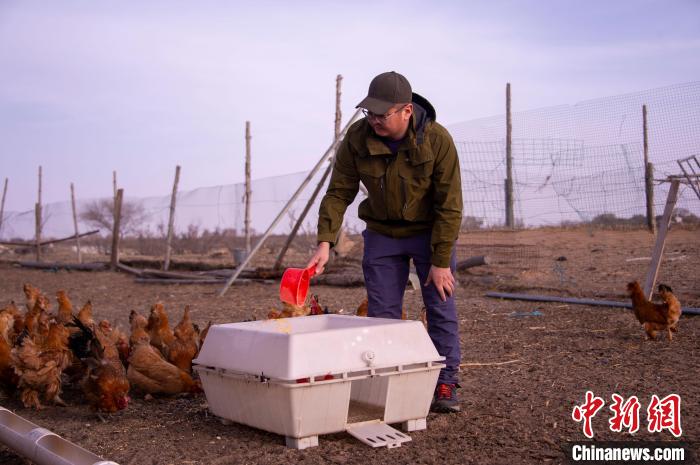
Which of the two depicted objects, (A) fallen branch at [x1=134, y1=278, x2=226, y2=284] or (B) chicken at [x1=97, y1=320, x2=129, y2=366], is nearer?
(B) chicken at [x1=97, y1=320, x2=129, y2=366]

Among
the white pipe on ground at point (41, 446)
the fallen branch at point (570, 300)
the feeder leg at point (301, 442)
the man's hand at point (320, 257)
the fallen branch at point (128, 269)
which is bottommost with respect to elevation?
the feeder leg at point (301, 442)

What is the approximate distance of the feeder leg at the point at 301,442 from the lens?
3473 millimetres

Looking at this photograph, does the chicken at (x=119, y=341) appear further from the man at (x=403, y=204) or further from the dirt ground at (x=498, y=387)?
the man at (x=403, y=204)

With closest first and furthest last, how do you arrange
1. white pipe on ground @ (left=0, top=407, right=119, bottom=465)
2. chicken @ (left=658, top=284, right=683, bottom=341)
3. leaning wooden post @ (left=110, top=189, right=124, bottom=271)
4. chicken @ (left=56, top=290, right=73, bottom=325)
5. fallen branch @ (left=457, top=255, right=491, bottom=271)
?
white pipe on ground @ (left=0, top=407, right=119, bottom=465), chicken @ (left=658, top=284, right=683, bottom=341), chicken @ (left=56, top=290, right=73, bottom=325), fallen branch @ (left=457, top=255, right=491, bottom=271), leaning wooden post @ (left=110, top=189, right=124, bottom=271)

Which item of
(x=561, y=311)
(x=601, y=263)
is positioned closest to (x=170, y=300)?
(x=561, y=311)

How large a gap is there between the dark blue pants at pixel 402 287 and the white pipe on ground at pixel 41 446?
5.83 feet

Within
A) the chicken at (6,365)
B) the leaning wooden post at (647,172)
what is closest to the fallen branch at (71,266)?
the leaning wooden post at (647,172)

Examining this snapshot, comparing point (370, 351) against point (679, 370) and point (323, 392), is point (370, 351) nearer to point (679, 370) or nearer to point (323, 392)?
point (323, 392)

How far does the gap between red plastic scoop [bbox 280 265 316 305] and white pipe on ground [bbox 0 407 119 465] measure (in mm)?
1299

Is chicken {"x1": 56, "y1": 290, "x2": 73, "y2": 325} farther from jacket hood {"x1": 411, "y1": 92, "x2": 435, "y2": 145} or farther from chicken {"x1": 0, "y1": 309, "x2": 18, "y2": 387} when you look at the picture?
jacket hood {"x1": 411, "y1": 92, "x2": 435, "y2": 145}

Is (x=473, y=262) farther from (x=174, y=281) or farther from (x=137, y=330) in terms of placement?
(x=137, y=330)

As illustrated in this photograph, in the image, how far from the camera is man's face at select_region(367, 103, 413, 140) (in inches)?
153

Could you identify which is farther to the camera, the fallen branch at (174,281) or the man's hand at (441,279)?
the fallen branch at (174,281)

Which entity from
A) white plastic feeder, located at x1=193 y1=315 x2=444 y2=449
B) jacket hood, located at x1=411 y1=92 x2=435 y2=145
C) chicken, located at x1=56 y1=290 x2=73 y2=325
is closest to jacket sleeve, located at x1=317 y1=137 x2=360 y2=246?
jacket hood, located at x1=411 y1=92 x2=435 y2=145
